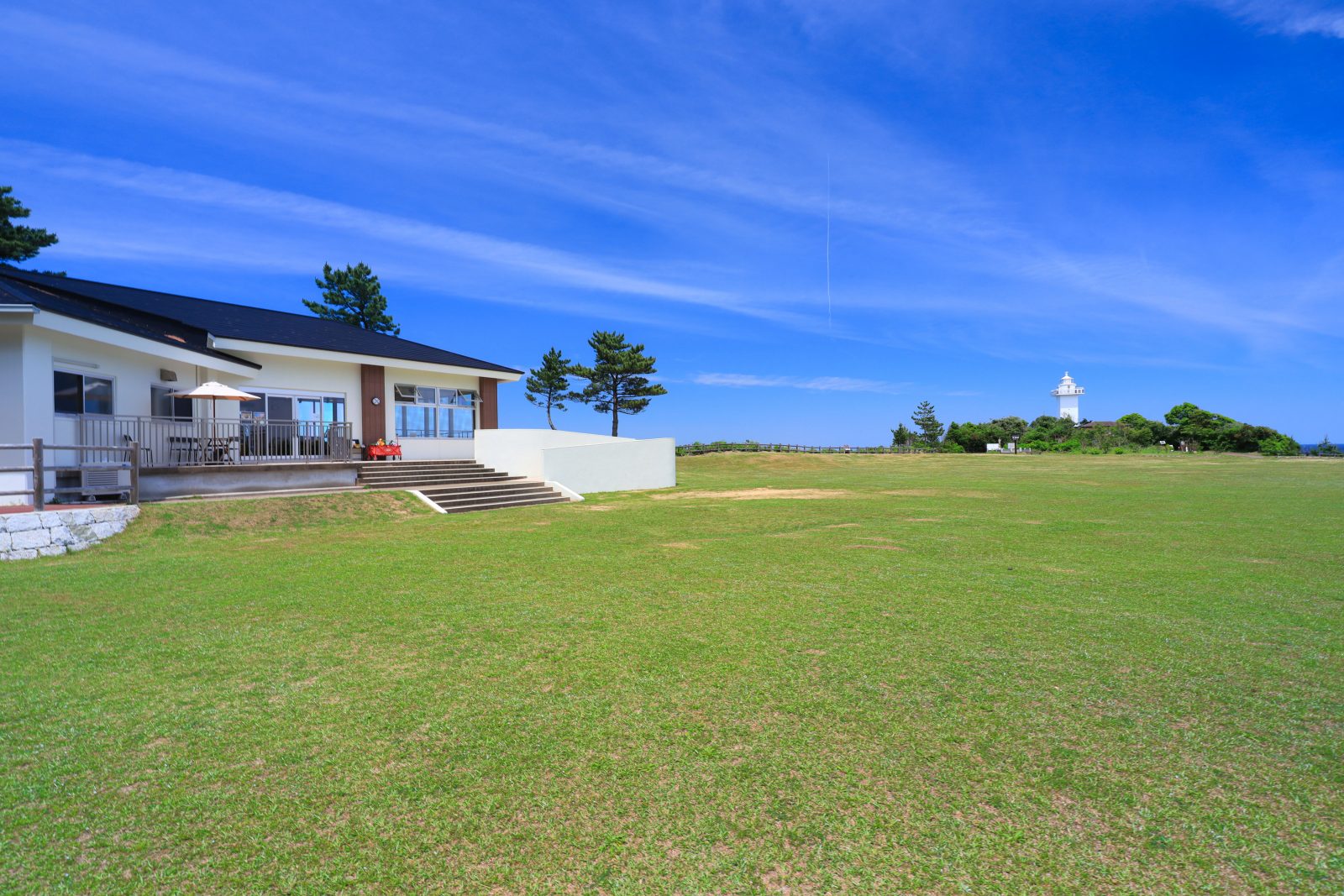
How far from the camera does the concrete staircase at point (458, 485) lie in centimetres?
1648

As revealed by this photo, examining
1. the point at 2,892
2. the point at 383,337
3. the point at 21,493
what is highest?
the point at 383,337

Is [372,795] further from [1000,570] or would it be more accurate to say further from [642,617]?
[1000,570]

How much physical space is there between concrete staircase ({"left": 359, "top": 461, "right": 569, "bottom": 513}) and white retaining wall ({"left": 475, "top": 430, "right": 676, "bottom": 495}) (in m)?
0.56

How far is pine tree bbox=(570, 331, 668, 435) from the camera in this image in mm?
45562

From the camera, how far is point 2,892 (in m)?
2.40

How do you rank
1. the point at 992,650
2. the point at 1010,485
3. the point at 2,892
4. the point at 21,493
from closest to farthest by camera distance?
the point at 2,892 → the point at 992,650 → the point at 21,493 → the point at 1010,485

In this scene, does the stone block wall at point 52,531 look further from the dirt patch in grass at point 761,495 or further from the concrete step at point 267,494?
the dirt patch in grass at point 761,495

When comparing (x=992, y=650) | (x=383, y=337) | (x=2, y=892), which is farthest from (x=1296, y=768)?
(x=383, y=337)

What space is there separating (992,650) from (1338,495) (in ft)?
73.4

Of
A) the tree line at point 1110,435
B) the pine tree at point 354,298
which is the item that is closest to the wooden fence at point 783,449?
the tree line at point 1110,435

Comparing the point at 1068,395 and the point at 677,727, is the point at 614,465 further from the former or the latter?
the point at 1068,395

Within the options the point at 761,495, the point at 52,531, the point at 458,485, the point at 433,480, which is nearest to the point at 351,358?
the point at 433,480

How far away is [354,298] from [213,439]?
3199 centimetres

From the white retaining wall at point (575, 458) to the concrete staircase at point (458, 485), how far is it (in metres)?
0.56
